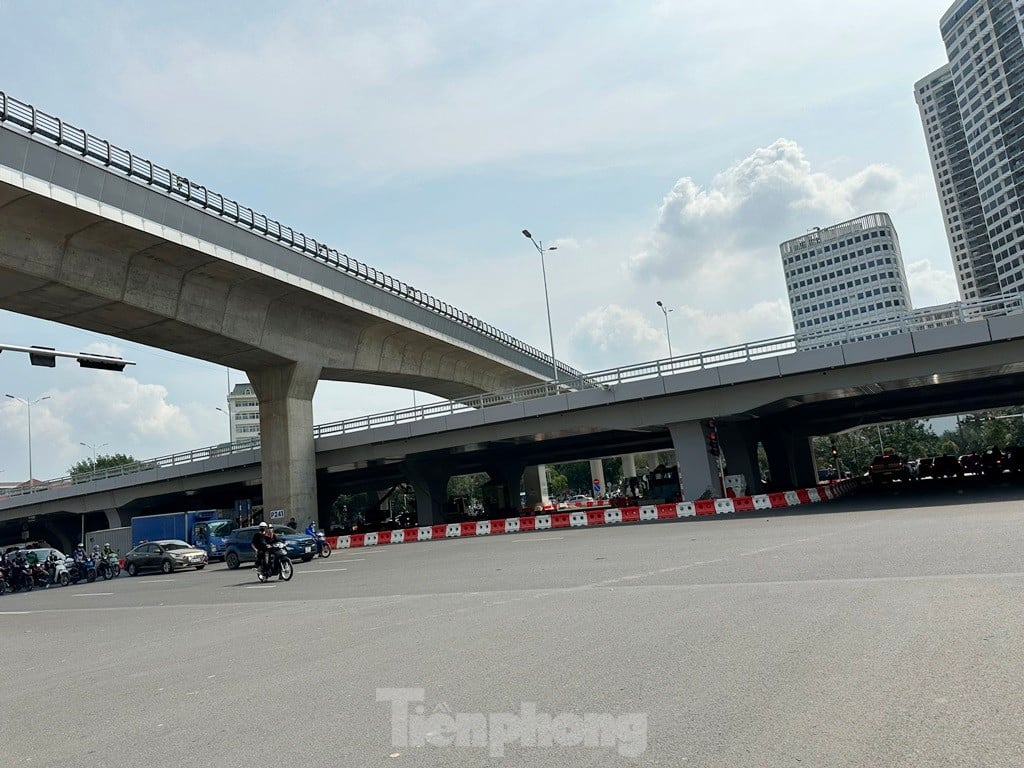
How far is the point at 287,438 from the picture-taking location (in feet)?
130

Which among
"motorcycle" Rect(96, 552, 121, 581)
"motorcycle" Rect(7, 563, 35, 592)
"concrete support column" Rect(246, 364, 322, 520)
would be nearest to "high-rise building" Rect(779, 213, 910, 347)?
"concrete support column" Rect(246, 364, 322, 520)

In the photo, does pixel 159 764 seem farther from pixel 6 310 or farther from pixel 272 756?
pixel 6 310

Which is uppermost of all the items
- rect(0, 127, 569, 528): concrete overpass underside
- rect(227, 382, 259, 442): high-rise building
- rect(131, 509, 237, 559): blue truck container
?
rect(227, 382, 259, 442): high-rise building

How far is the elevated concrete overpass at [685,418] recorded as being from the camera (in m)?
28.7

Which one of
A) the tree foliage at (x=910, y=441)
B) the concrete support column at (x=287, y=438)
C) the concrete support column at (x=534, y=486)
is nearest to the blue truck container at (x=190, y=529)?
the concrete support column at (x=287, y=438)

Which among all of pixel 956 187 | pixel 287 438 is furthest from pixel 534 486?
pixel 956 187

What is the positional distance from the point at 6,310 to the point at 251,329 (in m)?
9.73

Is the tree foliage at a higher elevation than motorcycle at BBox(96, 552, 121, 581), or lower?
higher

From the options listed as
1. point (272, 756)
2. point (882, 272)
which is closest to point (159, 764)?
point (272, 756)

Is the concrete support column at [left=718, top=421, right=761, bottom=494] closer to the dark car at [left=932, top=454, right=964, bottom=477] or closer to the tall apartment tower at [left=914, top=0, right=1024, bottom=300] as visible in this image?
the dark car at [left=932, top=454, right=964, bottom=477]

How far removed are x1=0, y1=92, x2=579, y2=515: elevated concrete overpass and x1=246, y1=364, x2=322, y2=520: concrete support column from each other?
0.08 meters

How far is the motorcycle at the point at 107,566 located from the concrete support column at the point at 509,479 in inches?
1157

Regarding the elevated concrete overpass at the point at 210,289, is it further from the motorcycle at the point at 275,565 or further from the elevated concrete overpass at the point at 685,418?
the motorcycle at the point at 275,565

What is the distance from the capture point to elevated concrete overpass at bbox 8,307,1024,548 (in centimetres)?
2870
